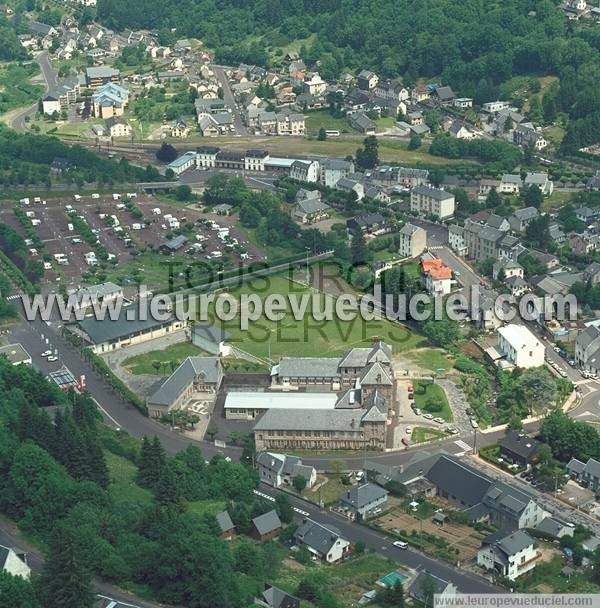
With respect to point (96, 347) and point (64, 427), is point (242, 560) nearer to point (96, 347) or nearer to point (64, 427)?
point (64, 427)

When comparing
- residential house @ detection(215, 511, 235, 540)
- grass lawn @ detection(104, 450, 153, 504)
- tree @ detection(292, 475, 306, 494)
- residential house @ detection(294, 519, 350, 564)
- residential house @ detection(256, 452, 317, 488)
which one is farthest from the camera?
residential house @ detection(256, 452, 317, 488)

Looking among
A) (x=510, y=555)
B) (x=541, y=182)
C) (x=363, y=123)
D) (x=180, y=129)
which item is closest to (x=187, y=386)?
(x=510, y=555)

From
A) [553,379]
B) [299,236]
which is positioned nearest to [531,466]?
[553,379]

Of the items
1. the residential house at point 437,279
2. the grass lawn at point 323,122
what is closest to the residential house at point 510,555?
the residential house at point 437,279

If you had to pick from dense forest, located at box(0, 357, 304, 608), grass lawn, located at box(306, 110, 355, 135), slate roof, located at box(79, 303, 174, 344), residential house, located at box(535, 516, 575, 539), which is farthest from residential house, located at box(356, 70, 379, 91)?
residential house, located at box(535, 516, 575, 539)

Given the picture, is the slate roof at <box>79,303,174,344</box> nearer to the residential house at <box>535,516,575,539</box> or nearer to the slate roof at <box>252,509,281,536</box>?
the slate roof at <box>252,509,281,536</box>

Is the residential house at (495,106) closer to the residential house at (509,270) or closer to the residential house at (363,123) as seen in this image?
the residential house at (363,123)
